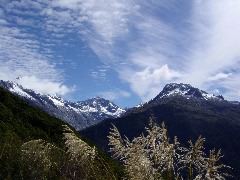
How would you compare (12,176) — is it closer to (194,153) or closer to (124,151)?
(124,151)

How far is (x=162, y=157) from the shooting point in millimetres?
5262

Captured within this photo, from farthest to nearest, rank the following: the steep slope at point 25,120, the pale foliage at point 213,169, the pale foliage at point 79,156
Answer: the steep slope at point 25,120, the pale foliage at point 79,156, the pale foliage at point 213,169

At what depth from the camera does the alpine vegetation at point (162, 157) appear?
495 centimetres

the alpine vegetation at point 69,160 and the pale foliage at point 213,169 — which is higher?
the alpine vegetation at point 69,160

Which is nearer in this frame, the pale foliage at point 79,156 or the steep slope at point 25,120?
the pale foliage at point 79,156

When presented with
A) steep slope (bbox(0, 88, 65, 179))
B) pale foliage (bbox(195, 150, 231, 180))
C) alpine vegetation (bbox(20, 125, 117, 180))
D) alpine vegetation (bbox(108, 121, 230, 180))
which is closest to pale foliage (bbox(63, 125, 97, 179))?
alpine vegetation (bbox(20, 125, 117, 180))

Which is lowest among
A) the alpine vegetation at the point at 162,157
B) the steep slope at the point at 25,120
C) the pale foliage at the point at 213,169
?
the pale foliage at the point at 213,169

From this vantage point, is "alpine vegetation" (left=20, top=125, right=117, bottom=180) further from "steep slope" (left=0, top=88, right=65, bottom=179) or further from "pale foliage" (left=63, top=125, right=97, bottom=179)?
"steep slope" (left=0, top=88, right=65, bottom=179)

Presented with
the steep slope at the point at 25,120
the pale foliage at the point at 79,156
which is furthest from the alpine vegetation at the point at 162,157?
the steep slope at the point at 25,120

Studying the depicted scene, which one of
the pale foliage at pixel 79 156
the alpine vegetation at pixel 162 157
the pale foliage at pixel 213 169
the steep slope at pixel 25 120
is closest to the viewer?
the pale foliage at pixel 213 169

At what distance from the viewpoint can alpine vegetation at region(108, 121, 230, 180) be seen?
16.2ft

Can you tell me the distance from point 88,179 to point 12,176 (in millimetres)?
4289

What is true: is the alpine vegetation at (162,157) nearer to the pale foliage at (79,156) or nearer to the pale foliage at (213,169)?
the pale foliage at (213,169)

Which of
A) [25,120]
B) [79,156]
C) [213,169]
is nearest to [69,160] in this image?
[79,156]
